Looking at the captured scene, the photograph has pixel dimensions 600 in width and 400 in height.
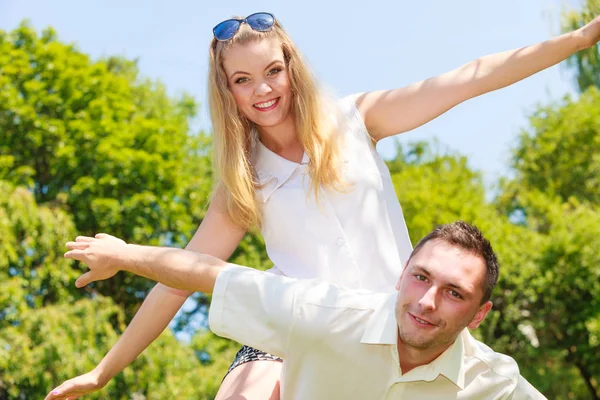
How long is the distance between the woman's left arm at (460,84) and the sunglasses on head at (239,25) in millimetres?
441

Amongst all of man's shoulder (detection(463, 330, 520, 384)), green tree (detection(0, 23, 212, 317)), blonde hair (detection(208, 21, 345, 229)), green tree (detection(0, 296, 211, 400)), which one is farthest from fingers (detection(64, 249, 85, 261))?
green tree (detection(0, 23, 212, 317))

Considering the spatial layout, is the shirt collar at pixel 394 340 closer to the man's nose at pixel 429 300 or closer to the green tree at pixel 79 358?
the man's nose at pixel 429 300

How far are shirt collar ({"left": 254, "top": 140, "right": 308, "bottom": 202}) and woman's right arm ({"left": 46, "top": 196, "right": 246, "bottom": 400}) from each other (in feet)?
0.60

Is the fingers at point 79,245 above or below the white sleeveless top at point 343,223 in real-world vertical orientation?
above

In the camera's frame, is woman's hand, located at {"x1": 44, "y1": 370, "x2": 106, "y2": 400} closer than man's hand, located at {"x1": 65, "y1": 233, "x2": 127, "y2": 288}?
No

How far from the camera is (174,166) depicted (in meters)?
20.4

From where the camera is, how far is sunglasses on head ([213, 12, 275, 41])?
9.95 feet

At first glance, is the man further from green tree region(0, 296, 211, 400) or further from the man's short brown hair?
green tree region(0, 296, 211, 400)

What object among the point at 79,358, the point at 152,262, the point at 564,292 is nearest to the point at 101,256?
the point at 152,262

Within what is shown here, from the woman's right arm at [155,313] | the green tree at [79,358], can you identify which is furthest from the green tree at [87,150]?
the woman's right arm at [155,313]

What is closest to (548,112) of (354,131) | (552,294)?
(552,294)

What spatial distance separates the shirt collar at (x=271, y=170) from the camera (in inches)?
118

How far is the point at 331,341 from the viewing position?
236 centimetres

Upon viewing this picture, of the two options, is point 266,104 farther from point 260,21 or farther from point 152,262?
point 152,262
